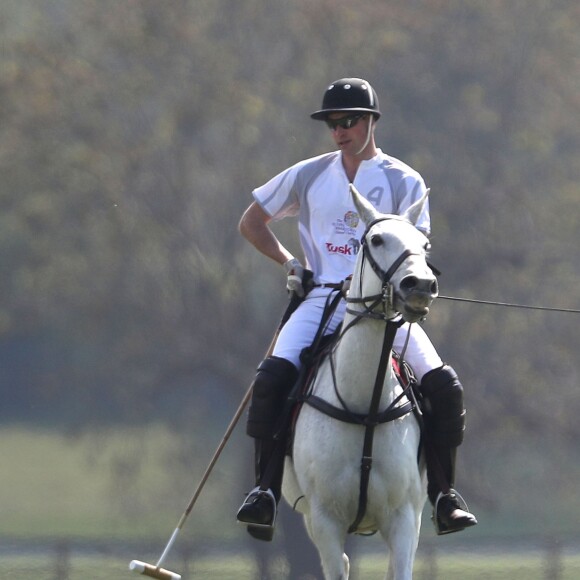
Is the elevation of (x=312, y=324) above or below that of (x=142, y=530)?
below

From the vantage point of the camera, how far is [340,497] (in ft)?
20.8

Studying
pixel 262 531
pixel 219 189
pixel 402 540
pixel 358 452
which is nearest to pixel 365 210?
pixel 358 452

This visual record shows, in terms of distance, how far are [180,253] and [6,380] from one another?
2.34 m

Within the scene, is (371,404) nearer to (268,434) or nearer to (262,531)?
(268,434)

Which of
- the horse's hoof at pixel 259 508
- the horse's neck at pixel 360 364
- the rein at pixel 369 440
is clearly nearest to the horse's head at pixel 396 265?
the horse's neck at pixel 360 364

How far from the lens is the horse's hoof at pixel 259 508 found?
675 cm

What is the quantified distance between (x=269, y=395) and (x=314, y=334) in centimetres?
39

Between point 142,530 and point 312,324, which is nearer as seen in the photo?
point 312,324

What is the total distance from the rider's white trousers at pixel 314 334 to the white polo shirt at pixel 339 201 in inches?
6.1

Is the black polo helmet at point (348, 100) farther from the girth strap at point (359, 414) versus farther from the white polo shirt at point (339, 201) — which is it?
the girth strap at point (359, 414)

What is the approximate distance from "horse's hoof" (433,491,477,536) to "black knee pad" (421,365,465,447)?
246 millimetres

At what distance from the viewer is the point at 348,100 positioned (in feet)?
22.4

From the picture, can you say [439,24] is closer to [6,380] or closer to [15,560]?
[6,380]

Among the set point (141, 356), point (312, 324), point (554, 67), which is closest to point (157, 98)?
point (141, 356)
